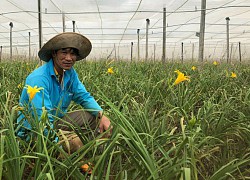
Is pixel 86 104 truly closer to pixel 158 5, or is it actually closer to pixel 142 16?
pixel 158 5

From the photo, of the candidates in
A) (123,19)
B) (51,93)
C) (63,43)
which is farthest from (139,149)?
(123,19)

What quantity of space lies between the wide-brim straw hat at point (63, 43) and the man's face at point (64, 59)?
28mm

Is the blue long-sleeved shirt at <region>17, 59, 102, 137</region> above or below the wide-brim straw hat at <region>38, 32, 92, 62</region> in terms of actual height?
below

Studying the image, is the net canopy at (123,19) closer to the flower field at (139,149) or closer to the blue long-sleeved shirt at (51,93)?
the blue long-sleeved shirt at (51,93)

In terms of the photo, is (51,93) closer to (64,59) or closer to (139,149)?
(64,59)

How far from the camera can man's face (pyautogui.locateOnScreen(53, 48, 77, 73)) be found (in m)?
1.72

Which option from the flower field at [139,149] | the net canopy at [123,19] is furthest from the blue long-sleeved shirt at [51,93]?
the net canopy at [123,19]

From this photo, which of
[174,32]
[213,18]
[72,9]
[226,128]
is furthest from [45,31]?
[226,128]

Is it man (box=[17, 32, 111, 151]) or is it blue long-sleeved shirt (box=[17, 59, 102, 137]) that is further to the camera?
man (box=[17, 32, 111, 151])

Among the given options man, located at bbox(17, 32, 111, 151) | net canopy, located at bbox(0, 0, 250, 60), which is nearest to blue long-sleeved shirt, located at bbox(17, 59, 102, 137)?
man, located at bbox(17, 32, 111, 151)

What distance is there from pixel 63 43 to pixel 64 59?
9cm

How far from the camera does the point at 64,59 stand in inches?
67.9

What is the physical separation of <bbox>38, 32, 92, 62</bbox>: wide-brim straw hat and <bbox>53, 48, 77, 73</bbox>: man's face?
3 centimetres

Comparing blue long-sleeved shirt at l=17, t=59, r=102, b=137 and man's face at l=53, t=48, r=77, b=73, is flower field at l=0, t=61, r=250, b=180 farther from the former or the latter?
man's face at l=53, t=48, r=77, b=73
